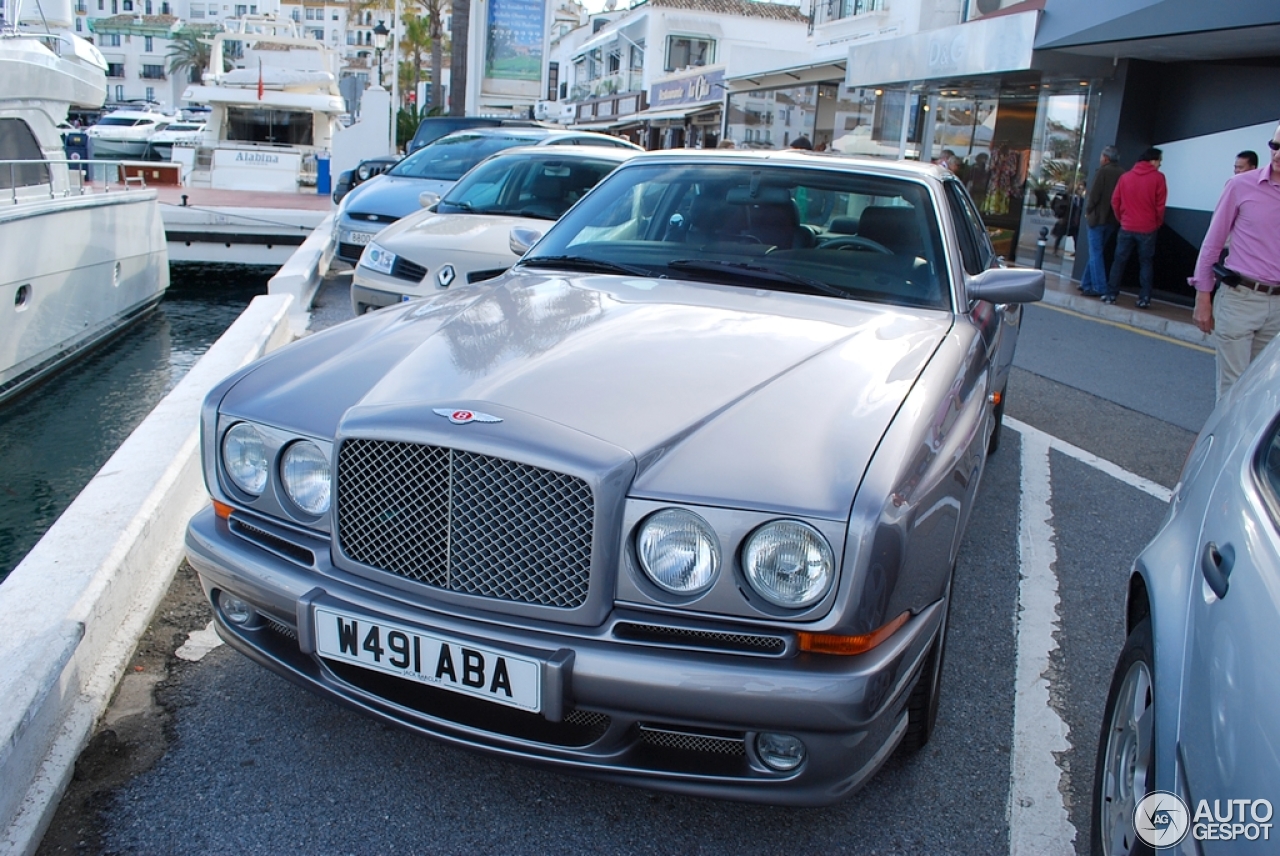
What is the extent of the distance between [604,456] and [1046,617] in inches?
90.7

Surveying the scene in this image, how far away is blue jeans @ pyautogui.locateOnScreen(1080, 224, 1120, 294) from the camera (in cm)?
1256

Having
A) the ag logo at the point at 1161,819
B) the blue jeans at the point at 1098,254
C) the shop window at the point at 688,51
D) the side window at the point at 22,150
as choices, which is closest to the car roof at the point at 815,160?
the ag logo at the point at 1161,819

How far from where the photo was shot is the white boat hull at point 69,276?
327 inches

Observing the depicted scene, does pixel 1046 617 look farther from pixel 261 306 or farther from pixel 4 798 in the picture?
pixel 261 306

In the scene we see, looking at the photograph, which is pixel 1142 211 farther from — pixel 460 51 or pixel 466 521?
pixel 460 51

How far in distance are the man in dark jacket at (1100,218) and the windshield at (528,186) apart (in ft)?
22.9

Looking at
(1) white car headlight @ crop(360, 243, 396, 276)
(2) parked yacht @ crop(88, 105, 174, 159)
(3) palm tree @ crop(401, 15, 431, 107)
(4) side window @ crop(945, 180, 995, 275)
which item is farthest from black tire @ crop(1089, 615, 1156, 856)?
(3) palm tree @ crop(401, 15, 431, 107)

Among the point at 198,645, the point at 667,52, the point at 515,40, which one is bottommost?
the point at 198,645

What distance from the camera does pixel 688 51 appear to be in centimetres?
4725

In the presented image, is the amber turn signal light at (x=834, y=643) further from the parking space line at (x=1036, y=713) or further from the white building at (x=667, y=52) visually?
the white building at (x=667, y=52)

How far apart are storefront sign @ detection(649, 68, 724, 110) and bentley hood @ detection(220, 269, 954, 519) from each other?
26491 millimetres

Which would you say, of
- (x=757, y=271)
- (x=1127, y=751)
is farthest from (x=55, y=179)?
(x=1127, y=751)

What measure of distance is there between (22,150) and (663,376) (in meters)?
10.1

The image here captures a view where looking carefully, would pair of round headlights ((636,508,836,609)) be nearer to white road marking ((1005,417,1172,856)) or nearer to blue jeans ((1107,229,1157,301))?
white road marking ((1005,417,1172,856))
